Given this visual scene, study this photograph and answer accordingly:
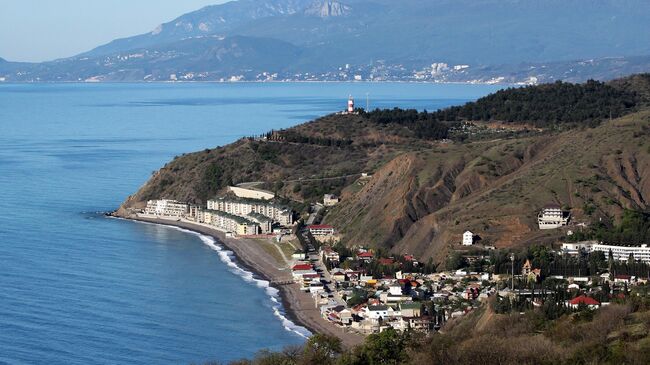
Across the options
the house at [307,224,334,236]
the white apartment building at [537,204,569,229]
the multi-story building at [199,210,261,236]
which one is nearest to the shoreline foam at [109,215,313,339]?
the multi-story building at [199,210,261,236]

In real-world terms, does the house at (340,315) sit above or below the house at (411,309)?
below

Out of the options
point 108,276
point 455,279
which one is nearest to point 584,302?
point 455,279

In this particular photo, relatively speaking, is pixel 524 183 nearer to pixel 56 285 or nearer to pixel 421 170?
pixel 421 170

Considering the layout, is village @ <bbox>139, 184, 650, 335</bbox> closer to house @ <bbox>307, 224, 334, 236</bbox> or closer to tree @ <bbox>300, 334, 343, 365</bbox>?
house @ <bbox>307, 224, 334, 236</bbox>

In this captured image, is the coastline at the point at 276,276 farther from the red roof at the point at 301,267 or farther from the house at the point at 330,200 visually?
the house at the point at 330,200

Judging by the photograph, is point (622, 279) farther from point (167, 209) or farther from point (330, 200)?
point (167, 209)

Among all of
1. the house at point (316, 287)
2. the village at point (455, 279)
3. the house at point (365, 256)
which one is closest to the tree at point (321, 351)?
the village at point (455, 279)
